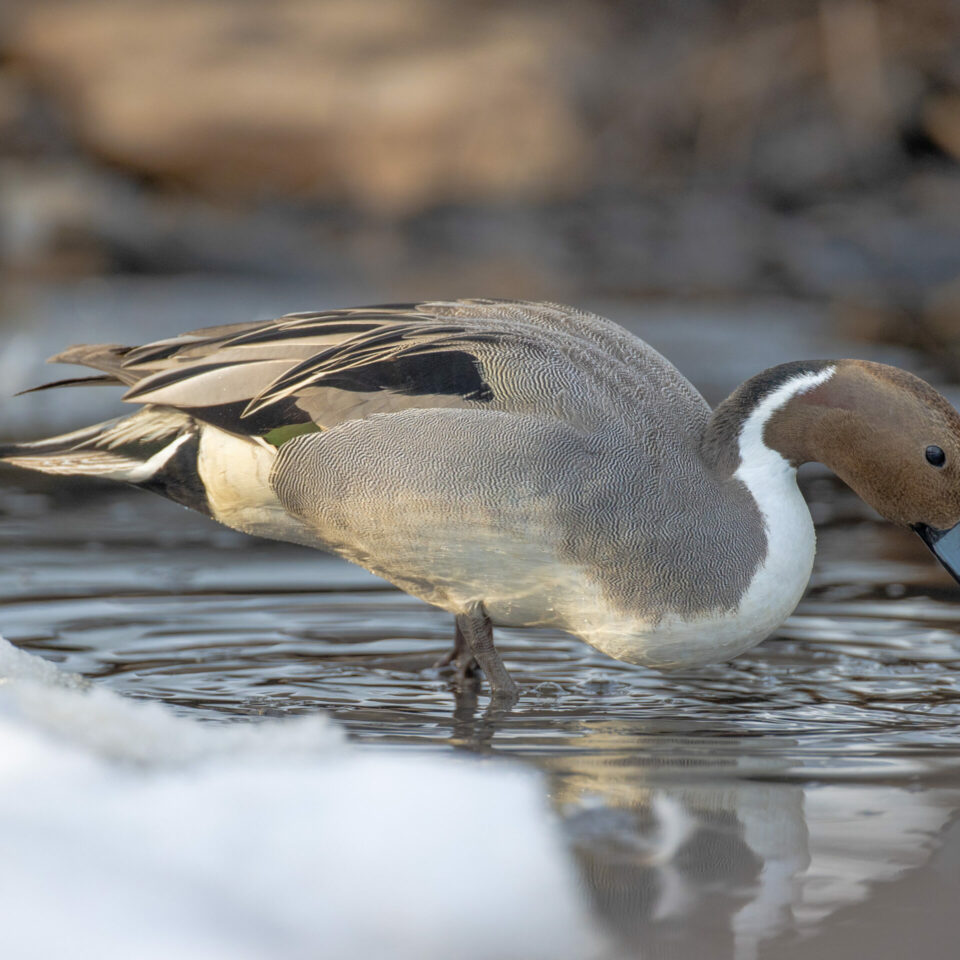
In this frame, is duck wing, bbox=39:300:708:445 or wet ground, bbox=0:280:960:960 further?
duck wing, bbox=39:300:708:445

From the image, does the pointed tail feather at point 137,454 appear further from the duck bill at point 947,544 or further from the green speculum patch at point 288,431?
the duck bill at point 947,544

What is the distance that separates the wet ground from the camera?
8.51ft

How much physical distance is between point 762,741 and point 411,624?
5.22ft

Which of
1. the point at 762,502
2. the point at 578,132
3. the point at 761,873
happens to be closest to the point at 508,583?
the point at 762,502

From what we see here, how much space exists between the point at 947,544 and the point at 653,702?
810 mm

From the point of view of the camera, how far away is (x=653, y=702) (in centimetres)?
406

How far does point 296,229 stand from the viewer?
1415 centimetres

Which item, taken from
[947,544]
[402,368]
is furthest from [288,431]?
[947,544]

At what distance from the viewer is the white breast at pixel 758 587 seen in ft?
12.7

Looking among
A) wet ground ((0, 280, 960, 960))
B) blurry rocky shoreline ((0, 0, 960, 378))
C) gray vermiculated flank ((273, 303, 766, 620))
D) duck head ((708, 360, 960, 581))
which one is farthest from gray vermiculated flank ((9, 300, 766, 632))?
blurry rocky shoreline ((0, 0, 960, 378))

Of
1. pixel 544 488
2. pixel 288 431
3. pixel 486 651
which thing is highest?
pixel 288 431

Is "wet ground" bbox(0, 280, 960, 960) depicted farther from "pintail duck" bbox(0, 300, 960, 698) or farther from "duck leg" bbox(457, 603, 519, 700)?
"pintail duck" bbox(0, 300, 960, 698)

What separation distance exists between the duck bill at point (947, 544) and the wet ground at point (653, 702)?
13.4 inches

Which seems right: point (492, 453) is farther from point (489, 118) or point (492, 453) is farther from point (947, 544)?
point (489, 118)
